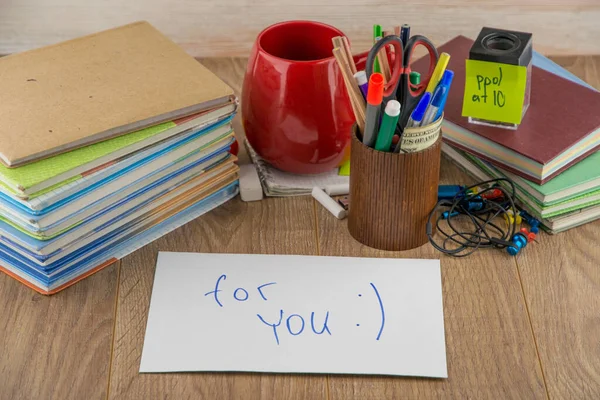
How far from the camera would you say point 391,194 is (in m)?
0.78

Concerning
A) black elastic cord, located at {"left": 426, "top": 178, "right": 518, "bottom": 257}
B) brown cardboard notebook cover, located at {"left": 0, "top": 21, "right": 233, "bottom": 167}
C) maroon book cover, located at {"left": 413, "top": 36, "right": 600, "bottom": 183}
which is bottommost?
black elastic cord, located at {"left": 426, "top": 178, "right": 518, "bottom": 257}

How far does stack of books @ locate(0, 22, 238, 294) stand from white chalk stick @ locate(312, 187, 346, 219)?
9 centimetres

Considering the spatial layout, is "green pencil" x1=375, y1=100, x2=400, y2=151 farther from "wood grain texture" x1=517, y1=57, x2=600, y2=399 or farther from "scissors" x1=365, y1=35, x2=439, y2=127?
"wood grain texture" x1=517, y1=57, x2=600, y2=399

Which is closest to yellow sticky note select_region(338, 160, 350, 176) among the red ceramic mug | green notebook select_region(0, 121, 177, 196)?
the red ceramic mug

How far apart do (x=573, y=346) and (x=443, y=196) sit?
8.6 inches

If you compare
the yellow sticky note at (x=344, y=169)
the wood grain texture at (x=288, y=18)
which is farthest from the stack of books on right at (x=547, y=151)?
the wood grain texture at (x=288, y=18)

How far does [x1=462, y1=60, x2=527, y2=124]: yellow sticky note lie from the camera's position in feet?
2.72

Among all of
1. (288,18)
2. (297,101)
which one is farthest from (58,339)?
(288,18)

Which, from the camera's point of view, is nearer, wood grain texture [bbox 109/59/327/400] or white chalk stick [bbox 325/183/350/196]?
wood grain texture [bbox 109/59/327/400]

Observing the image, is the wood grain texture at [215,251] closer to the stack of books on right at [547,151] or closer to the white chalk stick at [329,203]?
the white chalk stick at [329,203]

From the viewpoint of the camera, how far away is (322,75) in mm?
821

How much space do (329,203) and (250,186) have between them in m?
0.09

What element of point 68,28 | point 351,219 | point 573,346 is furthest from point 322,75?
point 68,28

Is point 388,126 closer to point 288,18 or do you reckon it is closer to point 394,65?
point 394,65
